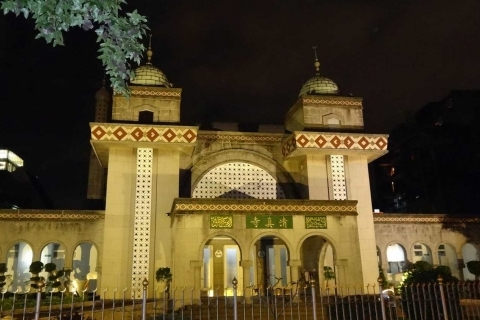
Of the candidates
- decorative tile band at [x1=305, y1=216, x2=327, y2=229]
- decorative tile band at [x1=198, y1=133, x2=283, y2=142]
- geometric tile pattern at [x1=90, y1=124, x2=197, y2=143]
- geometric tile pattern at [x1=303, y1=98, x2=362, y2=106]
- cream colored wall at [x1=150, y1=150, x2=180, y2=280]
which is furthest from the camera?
geometric tile pattern at [x1=303, y1=98, x2=362, y2=106]

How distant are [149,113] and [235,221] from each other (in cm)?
757

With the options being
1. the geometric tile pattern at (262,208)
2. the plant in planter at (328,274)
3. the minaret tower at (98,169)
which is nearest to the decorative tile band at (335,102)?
the geometric tile pattern at (262,208)

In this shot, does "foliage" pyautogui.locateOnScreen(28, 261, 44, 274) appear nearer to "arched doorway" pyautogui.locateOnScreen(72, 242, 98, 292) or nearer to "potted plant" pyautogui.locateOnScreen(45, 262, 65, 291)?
"potted plant" pyautogui.locateOnScreen(45, 262, 65, 291)

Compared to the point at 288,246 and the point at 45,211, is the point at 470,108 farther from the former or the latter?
the point at 45,211

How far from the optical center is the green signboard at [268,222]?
59.2 ft

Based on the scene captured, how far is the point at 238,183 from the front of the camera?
23.1 m

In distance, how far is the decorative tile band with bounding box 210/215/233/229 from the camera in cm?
1772

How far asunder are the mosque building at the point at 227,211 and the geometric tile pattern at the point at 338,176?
5 cm

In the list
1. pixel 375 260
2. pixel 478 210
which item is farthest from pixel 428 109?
pixel 375 260

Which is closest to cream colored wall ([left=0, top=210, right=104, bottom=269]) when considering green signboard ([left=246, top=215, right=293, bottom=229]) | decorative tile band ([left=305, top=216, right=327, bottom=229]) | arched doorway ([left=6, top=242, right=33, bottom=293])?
arched doorway ([left=6, top=242, right=33, bottom=293])

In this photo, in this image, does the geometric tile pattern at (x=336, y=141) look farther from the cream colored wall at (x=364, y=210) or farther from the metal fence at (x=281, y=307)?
the metal fence at (x=281, y=307)

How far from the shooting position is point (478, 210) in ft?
109

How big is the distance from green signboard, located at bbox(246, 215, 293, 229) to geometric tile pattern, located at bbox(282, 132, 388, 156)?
14.9 ft

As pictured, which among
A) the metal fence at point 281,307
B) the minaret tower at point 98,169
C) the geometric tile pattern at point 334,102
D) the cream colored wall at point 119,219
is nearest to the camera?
the metal fence at point 281,307
